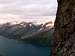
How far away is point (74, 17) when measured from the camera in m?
47.3

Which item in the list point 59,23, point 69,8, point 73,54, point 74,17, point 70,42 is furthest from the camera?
point 59,23

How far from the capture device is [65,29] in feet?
166

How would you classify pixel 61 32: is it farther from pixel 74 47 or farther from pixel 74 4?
pixel 74 47

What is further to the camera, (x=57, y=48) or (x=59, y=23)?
(x=59, y=23)

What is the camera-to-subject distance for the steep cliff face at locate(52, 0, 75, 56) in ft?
144

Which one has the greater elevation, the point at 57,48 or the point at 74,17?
the point at 74,17

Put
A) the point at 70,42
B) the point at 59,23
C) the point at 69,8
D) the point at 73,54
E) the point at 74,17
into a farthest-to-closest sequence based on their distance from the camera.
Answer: the point at 59,23 → the point at 69,8 → the point at 74,17 → the point at 70,42 → the point at 73,54

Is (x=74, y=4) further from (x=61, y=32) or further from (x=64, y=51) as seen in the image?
(x=64, y=51)

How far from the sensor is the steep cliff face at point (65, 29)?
1724 inches

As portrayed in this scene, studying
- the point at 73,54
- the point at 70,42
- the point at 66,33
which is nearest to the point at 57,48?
the point at 66,33

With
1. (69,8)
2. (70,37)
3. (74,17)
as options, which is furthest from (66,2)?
(70,37)

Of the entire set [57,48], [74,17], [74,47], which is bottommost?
[57,48]

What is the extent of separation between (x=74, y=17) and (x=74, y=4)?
3.73m

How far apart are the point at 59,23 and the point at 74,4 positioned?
7905mm
